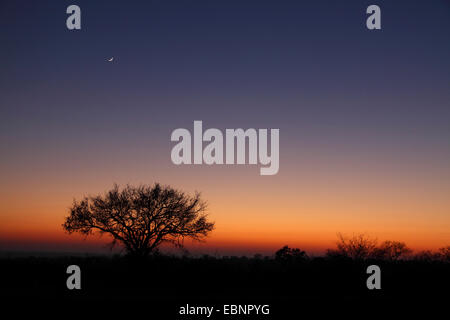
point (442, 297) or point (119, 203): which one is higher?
point (119, 203)

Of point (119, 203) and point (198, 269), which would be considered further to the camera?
point (119, 203)

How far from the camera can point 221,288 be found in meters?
24.7

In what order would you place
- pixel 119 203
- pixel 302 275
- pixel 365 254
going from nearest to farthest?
pixel 302 275 < pixel 119 203 < pixel 365 254

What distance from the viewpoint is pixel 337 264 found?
2888cm

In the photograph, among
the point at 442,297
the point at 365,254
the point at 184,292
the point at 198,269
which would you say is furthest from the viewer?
the point at 365,254

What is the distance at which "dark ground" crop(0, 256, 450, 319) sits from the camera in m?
18.6

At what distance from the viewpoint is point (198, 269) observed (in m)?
29.0

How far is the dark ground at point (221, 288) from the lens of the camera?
61.2ft
